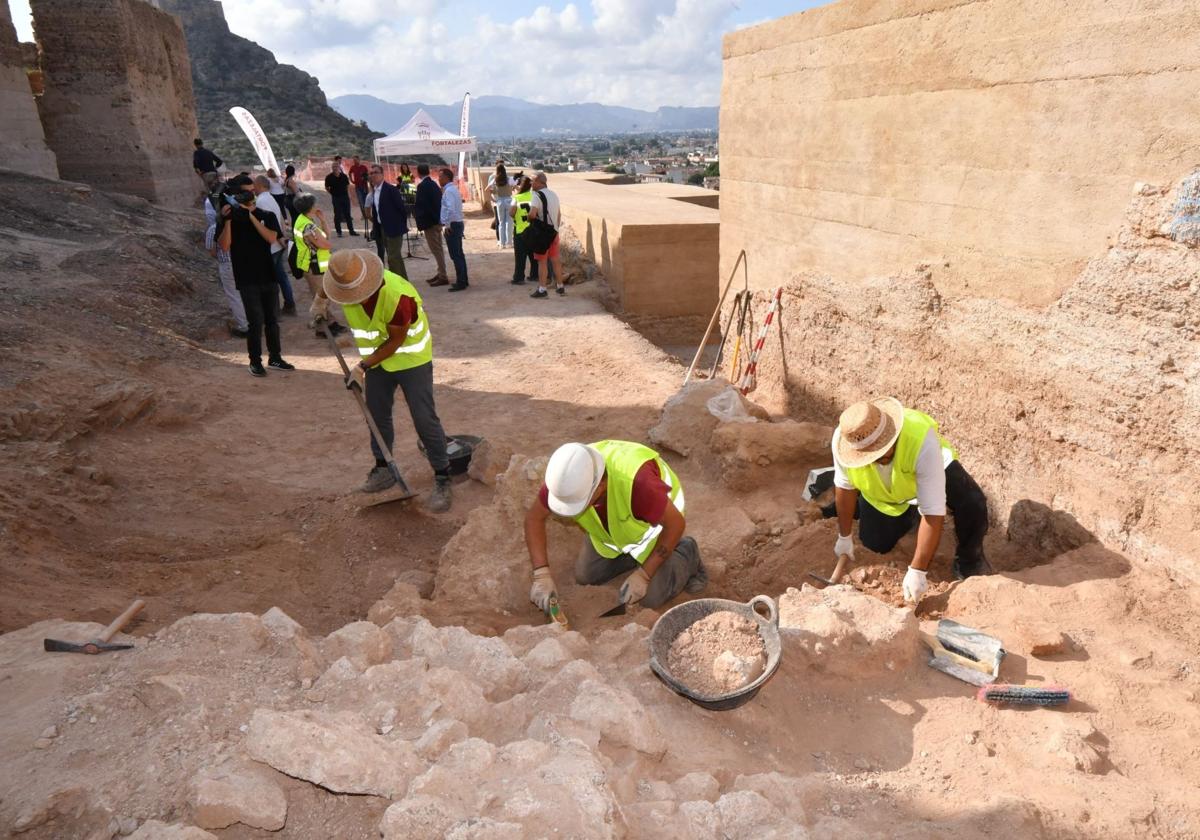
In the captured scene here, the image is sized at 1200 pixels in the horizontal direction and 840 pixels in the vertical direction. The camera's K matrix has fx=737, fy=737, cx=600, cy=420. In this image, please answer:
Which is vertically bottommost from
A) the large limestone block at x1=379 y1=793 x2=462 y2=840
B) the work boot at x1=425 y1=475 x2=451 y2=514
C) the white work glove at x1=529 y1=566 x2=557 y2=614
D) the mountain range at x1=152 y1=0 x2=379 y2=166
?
the work boot at x1=425 y1=475 x2=451 y2=514

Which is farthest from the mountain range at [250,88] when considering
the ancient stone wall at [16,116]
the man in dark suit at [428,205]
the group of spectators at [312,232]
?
the man in dark suit at [428,205]

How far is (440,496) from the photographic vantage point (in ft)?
16.9

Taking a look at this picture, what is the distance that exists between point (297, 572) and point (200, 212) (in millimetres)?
13651

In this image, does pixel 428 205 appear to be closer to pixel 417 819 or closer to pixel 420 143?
pixel 417 819

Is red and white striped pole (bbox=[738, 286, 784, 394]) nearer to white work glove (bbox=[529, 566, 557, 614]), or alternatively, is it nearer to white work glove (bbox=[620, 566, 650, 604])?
white work glove (bbox=[620, 566, 650, 604])

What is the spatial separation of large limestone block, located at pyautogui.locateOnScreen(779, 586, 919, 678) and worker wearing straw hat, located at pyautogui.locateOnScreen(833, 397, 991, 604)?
2.18ft

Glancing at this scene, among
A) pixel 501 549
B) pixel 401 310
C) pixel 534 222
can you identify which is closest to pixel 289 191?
pixel 534 222

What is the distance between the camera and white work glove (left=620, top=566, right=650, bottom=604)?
3711 millimetres

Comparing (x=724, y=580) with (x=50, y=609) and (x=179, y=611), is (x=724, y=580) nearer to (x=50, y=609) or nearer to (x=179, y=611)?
(x=179, y=611)

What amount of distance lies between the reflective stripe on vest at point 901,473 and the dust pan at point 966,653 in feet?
2.74

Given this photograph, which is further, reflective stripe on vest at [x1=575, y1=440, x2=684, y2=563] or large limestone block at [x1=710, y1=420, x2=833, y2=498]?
large limestone block at [x1=710, y1=420, x2=833, y2=498]

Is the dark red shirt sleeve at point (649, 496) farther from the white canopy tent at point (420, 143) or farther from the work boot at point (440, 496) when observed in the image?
the white canopy tent at point (420, 143)

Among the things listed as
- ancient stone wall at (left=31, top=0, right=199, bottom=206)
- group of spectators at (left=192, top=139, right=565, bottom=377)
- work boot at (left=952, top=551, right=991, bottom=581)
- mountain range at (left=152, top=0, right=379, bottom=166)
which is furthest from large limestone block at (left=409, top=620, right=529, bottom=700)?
mountain range at (left=152, top=0, right=379, bottom=166)

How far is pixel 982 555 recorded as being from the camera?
4.01 metres
